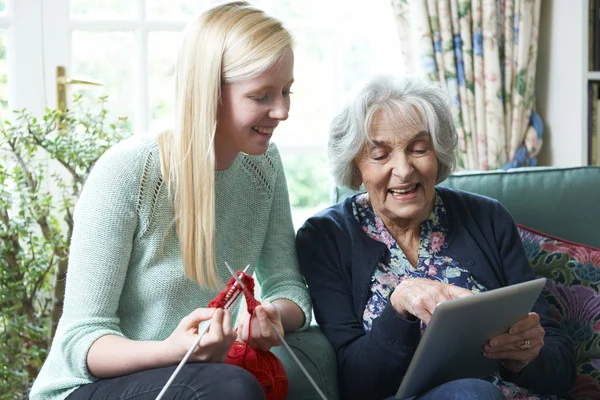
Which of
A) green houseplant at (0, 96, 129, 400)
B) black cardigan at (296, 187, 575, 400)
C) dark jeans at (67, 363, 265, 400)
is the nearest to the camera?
dark jeans at (67, 363, 265, 400)

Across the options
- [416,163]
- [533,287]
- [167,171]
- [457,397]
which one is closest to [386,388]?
[457,397]

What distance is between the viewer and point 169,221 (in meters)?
1.51

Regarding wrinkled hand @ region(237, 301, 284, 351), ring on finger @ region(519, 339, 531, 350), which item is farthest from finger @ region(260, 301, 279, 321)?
ring on finger @ region(519, 339, 531, 350)

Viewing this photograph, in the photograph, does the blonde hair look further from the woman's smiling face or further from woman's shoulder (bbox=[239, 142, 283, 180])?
woman's shoulder (bbox=[239, 142, 283, 180])

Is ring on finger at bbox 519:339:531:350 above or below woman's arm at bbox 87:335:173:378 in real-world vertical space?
below

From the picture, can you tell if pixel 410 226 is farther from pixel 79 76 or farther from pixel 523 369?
pixel 79 76

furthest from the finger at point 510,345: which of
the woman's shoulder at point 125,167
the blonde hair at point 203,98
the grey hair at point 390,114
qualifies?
the woman's shoulder at point 125,167

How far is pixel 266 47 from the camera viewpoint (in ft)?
4.81

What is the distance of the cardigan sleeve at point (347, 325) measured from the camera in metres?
1.51

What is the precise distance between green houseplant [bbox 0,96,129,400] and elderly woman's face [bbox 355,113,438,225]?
851mm

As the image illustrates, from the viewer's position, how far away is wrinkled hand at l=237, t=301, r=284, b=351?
4.63 feet

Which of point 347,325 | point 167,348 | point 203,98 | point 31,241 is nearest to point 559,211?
point 347,325

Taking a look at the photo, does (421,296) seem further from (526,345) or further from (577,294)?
(577,294)

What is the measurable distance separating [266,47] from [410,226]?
565 millimetres
